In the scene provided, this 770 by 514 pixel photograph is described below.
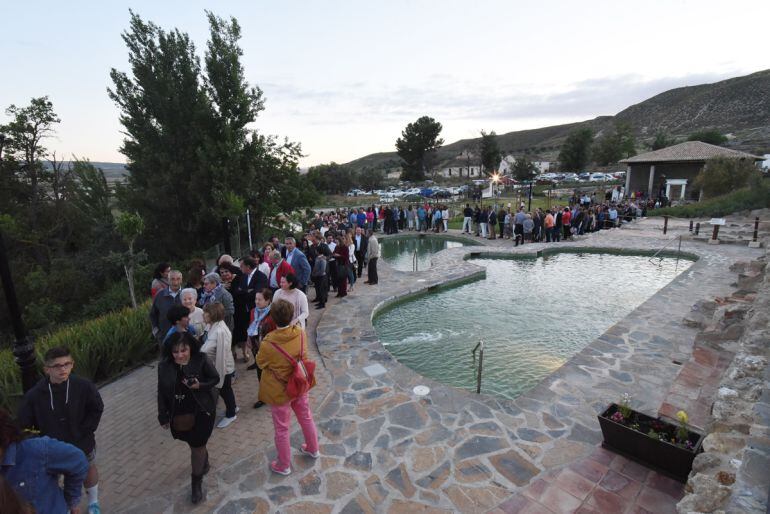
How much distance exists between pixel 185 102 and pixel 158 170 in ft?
8.77

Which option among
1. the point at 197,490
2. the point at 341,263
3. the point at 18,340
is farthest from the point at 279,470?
the point at 341,263

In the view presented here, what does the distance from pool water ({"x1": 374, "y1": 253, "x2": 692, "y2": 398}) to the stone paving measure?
80 cm

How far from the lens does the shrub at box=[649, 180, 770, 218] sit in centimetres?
2289

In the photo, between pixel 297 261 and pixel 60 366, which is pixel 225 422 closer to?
pixel 60 366

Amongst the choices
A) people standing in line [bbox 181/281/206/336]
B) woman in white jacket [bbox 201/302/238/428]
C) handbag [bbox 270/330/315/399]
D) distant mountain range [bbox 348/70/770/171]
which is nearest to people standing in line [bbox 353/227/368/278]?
people standing in line [bbox 181/281/206/336]

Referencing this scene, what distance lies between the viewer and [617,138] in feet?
226

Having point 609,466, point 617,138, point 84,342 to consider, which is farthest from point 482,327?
point 617,138

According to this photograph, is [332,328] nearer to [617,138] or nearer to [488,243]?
[488,243]

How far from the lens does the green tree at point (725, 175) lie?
87.4 feet

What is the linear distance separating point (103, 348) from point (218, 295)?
2925mm

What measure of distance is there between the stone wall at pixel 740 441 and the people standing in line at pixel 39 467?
4046 mm

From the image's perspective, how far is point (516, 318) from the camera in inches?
369

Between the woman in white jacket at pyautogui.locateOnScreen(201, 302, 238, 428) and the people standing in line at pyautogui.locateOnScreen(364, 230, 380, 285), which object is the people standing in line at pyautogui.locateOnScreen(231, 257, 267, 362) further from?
the people standing in line at pyautogui.locateOnScreen(364, 230, 380, 285)

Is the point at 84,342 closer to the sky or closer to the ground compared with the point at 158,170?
closer to the ground
